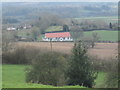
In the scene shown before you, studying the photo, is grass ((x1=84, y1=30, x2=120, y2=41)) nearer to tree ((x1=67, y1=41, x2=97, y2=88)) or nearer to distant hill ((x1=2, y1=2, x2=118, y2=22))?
distant hill ((x1=2, y1=2, x2=118, y2=22))

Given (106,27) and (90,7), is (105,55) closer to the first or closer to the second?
(106,27)

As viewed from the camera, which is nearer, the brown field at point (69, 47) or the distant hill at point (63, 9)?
the brown field at point (69, 47)

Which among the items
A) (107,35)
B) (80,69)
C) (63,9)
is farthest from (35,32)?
(80,69)

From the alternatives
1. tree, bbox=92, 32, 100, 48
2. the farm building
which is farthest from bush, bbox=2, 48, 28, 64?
tree, bbox=92, 32, 100, 48

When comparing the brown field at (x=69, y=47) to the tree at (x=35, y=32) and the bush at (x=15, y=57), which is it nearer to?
the bush at (x=15, y=57)

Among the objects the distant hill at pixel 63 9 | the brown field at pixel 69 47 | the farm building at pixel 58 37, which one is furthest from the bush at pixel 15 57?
the distant hill at pixel 63 9

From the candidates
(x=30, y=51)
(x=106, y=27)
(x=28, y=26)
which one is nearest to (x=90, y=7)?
(x=106, y=27)
